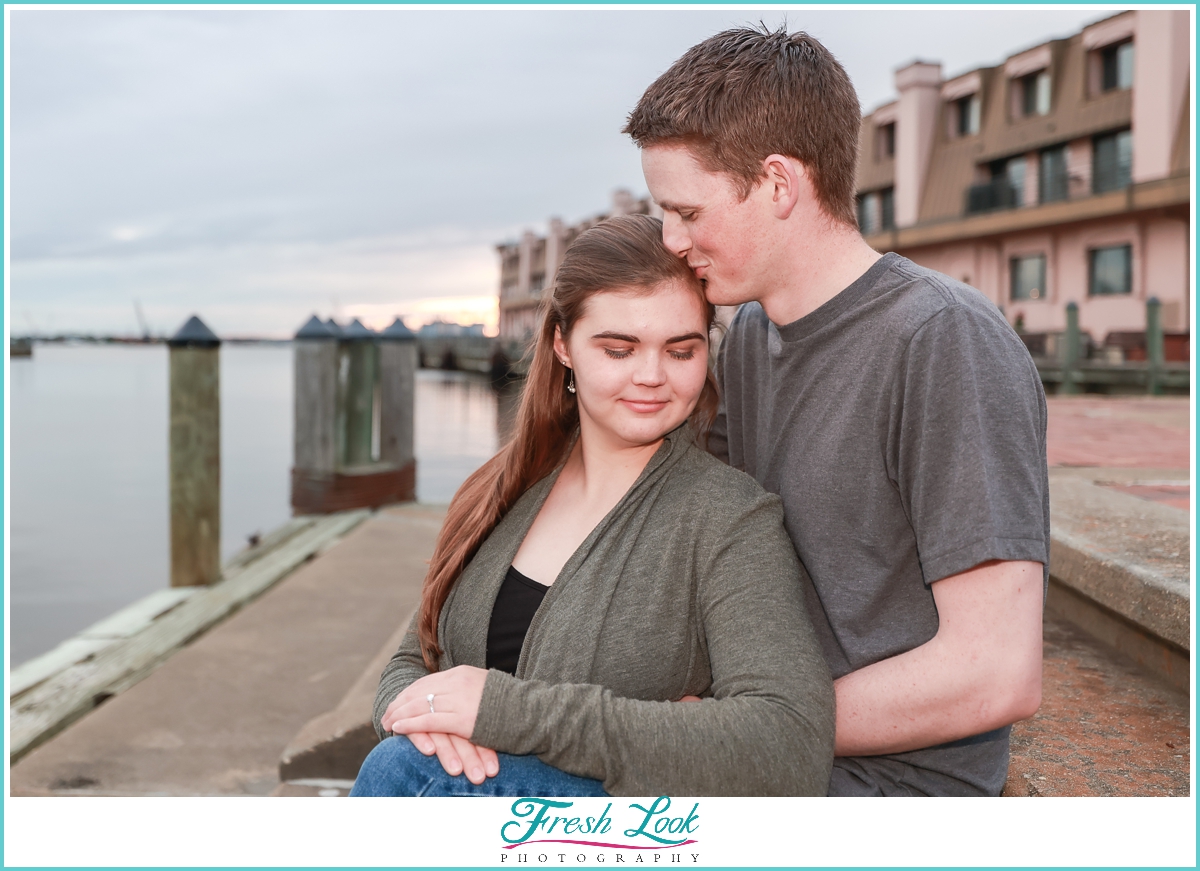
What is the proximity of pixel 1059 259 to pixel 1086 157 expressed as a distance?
2.06m

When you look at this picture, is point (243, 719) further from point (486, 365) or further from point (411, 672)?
point (486, 365)

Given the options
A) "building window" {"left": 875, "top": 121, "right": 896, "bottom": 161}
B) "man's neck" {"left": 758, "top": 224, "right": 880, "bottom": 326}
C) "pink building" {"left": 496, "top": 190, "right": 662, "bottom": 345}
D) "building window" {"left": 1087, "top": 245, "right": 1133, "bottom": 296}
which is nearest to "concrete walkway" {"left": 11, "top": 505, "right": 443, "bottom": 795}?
"man's neck" {"left": 758, "top": 224, "right": 880, "bottom": 326}

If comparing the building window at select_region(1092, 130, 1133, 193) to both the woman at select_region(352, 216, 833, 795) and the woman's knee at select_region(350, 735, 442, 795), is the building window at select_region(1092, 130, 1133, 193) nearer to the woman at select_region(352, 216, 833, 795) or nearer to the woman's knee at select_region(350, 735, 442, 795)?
the woman at select_region(352, 216, 833, 795)

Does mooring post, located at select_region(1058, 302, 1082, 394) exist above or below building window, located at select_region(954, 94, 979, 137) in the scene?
below

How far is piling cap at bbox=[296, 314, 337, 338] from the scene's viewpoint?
21.9 ft

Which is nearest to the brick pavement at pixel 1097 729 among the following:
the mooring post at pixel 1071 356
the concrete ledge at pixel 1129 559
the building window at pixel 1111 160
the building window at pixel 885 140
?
the concrete ledge at pixel 1129 559

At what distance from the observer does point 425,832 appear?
4.62 feet

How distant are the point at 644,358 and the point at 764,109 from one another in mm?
454

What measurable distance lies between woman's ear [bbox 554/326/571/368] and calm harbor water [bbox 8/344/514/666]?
88 cm

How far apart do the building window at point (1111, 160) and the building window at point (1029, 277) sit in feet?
6.49

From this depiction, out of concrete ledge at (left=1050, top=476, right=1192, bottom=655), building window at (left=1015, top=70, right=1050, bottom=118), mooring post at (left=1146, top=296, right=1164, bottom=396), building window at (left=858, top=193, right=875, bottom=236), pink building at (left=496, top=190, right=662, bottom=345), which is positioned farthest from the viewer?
pink building at (left=496, top=190, right=662, bottom=345)

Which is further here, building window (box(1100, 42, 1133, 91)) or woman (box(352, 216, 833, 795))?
building window (box(1100, 42, 1133, 91))

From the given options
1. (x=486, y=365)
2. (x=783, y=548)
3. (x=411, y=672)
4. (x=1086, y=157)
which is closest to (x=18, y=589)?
(x=411, y=672)

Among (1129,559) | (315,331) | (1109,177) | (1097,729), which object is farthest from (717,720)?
(1109,177)
